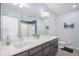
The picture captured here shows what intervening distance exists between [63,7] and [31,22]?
2.10ft

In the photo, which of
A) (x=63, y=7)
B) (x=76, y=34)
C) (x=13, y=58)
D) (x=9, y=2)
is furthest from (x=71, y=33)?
(x=9, y=2)

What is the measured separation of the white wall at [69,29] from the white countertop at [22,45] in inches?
6.7

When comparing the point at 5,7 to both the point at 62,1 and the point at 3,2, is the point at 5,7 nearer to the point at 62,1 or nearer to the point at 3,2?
the point at 3,2

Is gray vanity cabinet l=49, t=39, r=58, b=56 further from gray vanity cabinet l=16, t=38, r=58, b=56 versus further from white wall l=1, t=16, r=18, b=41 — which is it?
white wall l=1, t=16, r=18, b=41

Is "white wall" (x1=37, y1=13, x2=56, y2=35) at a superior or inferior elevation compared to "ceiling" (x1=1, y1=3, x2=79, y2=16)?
inferior

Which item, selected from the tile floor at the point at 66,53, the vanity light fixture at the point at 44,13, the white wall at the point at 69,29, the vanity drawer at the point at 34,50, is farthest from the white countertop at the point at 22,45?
the vanity light fixture at the point at 44,13

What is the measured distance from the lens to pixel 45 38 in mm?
1748

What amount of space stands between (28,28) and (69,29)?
0.74 m

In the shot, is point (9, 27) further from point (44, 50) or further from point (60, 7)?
point (60, 7)

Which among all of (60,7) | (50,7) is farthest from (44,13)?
(60,7)

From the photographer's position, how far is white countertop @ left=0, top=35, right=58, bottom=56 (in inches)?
47.0

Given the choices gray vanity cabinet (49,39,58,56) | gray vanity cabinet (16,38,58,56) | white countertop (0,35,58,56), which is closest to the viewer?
white countertop (0,35,58,56)

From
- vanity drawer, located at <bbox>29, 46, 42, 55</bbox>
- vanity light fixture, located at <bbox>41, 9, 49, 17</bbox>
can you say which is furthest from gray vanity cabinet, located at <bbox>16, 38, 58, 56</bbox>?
vanity light fixture, located at <bbox>41, 9, 49, 17</bbox>

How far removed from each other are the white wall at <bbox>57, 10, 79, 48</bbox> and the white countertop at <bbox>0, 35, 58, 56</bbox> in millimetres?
170
